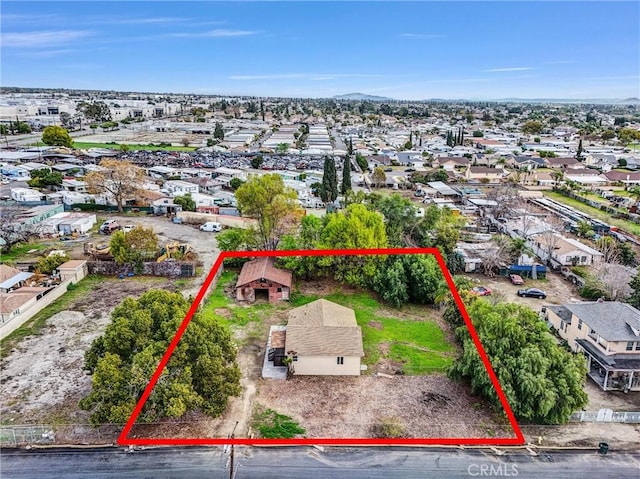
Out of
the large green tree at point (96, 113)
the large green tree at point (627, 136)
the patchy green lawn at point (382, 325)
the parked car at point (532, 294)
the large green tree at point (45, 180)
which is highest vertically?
the large green tree at point (96, 113)

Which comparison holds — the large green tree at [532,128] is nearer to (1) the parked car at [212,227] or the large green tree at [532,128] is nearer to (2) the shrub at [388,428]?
(1) the parked car at [212,227]

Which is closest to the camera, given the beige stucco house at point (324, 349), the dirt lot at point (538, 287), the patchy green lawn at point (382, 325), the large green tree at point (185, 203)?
the beige stucco house at point (324, 349)

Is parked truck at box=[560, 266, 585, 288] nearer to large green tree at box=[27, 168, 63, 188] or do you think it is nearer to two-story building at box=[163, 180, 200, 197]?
two-story building at box=[163, 180, 200, 197]

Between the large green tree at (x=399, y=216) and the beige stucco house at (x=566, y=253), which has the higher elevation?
the large green tree at (x=399, y=216)

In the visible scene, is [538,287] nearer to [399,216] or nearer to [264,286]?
[399,216]

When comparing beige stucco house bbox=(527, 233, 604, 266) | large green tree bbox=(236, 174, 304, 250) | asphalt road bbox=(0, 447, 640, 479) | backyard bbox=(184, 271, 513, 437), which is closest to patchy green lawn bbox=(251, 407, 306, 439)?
backyard bbox=(184, 271, 513, 437)

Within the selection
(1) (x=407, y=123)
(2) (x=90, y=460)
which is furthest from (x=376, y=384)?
(1) (x=407, y=123)

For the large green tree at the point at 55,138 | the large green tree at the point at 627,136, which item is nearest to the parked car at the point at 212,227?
the large green tree at the point at 55,138
